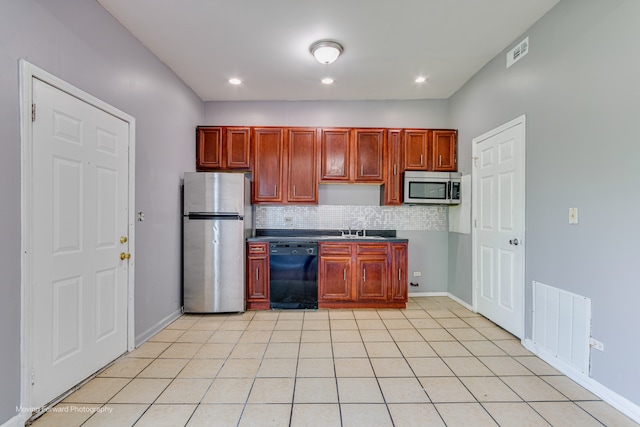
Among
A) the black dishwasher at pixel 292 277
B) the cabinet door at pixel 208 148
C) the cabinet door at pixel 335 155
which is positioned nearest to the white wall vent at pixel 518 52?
the cabinet door at pixel 335 155

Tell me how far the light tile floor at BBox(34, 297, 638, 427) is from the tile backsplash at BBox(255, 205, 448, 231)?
5.21ft

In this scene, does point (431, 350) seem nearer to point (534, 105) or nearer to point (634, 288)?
point (634, 288)

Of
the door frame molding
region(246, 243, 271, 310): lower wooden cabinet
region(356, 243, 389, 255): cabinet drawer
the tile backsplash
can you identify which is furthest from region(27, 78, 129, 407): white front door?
region(356, 243, 389, 255): cabinet drawer

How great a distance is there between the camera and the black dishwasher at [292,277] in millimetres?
3725

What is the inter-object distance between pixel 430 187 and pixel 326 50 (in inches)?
89.9

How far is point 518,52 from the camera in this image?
9.04 ft

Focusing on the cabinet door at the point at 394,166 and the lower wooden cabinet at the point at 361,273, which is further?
the cabinet door at the point at 394,166

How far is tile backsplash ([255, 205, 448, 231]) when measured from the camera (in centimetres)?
432

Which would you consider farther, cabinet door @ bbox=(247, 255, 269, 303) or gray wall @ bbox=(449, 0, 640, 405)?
cabinet door @ bbox=(247, 255, 269, 303)

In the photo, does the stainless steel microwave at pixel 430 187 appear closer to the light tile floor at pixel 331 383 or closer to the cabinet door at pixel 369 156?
the cabinet door at pixel 369 156

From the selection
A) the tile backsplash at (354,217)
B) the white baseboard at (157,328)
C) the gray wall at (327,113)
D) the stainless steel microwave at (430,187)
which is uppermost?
the gray wall at (327,113)

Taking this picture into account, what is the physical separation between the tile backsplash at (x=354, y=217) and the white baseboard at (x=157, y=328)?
156 cm

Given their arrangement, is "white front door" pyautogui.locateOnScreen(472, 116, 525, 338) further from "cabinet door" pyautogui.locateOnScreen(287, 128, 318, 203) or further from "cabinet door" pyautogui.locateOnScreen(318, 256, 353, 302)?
"cabinet door" pyautogui.locateOnScreen(287, 128, 318, 203)

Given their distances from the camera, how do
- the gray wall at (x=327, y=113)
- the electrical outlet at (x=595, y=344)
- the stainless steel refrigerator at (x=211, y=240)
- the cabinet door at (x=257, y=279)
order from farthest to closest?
1. the gray wall at (x=327, y=113)
2. the cabinet door at (x=257, y=279)
3. the stainless steel refrigerator at (x=211, y=240)
4. the electrical outlet at (x=595, y=344)
